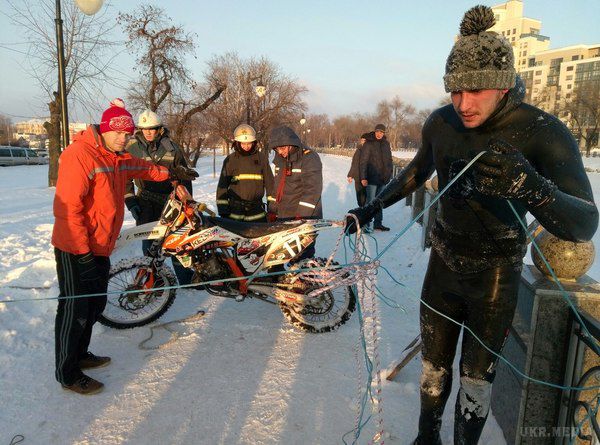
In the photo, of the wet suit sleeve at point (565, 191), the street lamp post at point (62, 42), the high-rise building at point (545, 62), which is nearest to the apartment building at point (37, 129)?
the street lamp post at point (62, 42)

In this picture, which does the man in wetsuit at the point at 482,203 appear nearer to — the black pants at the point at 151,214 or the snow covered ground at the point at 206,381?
the snow covered ground at the point at 206,381

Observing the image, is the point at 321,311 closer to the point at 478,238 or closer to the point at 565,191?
the point at 478,238

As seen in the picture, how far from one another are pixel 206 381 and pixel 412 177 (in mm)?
2222

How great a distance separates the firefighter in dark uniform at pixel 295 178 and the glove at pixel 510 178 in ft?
10.6

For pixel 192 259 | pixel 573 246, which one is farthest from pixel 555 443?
pixel 192 259

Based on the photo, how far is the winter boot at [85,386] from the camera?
3.00 meters

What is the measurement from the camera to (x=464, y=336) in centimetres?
218

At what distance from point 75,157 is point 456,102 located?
8.40 feet

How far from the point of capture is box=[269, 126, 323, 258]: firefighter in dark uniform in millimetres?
4711

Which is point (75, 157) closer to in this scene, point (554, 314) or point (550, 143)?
point (550, 143)

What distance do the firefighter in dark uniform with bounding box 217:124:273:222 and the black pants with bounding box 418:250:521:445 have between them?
10.5 feet

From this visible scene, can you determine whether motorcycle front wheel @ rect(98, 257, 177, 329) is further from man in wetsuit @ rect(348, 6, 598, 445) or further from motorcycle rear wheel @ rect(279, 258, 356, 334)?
man in wetsuit @ rect(348, 6, 598, 445)

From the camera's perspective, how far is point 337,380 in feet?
10.6

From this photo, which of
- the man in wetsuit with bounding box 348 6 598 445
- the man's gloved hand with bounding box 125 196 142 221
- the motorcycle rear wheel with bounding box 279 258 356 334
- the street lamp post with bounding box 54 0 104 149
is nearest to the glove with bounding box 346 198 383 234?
the man in wetsuit with bounding box 348 6 598 445
